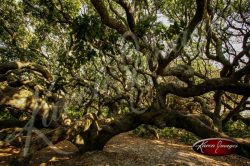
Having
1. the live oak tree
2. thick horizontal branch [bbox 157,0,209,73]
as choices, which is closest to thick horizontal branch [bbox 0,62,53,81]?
the live oak tree

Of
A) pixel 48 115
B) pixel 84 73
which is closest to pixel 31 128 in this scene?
pixel 48 115

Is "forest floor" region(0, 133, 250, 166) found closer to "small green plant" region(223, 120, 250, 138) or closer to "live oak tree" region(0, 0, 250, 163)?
"live oak tree" region(0, 0, 250, 163)

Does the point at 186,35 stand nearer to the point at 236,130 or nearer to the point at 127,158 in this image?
the point at 127,158

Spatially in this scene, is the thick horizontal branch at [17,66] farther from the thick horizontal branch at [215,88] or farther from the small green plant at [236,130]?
the small green plant at [236,130]

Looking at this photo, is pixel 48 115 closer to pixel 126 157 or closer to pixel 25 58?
pixel 126 157

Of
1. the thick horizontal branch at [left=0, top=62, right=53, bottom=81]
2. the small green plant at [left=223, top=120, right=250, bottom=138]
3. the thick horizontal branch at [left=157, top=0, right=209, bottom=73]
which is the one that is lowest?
the small green plant at [left=223, top=120, right=250, bottom=138]

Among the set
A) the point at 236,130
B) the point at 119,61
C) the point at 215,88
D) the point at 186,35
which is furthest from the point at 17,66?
the point at 236,130

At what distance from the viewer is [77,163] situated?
11656mm

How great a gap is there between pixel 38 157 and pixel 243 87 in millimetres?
8829

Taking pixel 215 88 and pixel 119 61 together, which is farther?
pixel 119 61

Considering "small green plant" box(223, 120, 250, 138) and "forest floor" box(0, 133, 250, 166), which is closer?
"forest floor" box(0, 133, 250, 166)

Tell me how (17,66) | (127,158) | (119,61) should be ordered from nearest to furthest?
(17,66), (127,158), (119,61)

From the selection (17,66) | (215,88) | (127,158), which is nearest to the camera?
(215,88)

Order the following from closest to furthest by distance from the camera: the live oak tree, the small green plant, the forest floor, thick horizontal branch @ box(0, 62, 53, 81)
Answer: the live oak tree < thick horizontal branch @ box(0, 62, 53, 81) < the forest floor < the small green plant
